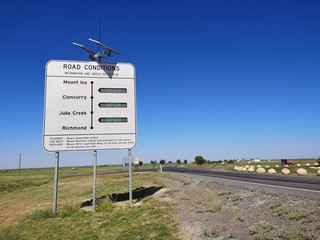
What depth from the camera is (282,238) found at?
20.9 ft

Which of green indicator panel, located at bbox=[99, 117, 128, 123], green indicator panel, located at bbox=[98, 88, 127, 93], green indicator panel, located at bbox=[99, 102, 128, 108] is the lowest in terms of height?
green indicator panel, located at bbox=[99, 117, 128, 123]

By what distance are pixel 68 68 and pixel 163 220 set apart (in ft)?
30.8

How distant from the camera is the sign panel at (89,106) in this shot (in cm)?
1483

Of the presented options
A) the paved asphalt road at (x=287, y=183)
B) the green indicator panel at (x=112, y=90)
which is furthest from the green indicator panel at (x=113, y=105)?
the paved asphalt road at (x=287, y=183)

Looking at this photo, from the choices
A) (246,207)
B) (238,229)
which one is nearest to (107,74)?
(246,207)

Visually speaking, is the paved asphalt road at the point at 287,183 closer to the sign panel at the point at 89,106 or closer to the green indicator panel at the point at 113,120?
the sign panel at the point at 89,106

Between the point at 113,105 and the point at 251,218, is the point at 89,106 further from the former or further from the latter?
the point at 251,218

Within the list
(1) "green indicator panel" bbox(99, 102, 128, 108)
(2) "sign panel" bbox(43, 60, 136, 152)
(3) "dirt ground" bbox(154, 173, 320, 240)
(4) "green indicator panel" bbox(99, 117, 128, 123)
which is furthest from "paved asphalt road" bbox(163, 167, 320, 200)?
(1) "green indicator panel" bbox(99, 102, 128, 108)

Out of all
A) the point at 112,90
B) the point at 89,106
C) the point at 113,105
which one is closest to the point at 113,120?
the point at 113,105

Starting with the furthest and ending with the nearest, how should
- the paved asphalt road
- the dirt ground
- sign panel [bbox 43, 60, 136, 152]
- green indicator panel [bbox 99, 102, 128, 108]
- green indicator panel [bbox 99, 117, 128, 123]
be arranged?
green indicator panel [bbox 99, 102, 128, 108]
green indicator panel [bbox 99, 117, 128, 123]
sign panel [bbox 43, 60, 136, 152]
the paved asphalt road
the dirt ground

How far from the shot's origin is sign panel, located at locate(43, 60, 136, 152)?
14828 mm

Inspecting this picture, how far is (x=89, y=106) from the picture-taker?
15367 mm

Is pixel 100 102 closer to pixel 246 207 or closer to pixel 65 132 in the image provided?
pixel 65 132

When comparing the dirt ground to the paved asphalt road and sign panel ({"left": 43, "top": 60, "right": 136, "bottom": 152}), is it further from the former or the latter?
sign panel ({"left": 43, "top": 60, "right": 136, "bottom": 152})
